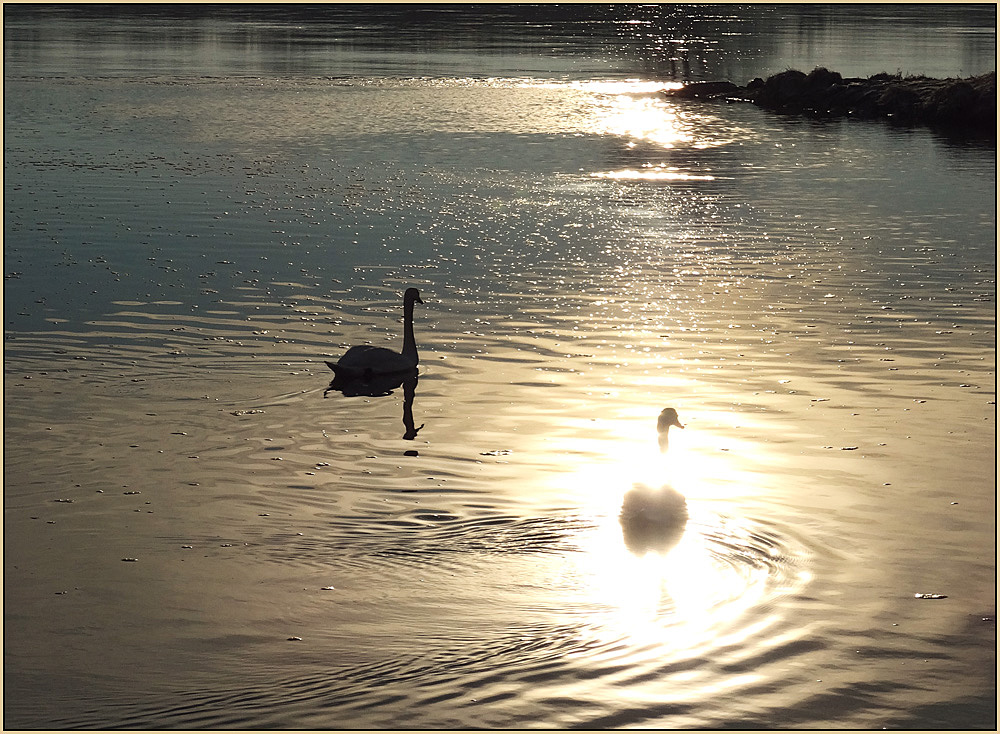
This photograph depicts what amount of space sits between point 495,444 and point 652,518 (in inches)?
109

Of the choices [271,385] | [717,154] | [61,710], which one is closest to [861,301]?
[271,385]

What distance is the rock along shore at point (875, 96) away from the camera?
4869 cm

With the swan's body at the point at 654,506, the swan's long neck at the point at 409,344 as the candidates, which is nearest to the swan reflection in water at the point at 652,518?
the swan's body at the point at 654,506

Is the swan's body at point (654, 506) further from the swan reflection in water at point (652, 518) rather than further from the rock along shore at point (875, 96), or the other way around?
the rock along shore at point (875, 96)

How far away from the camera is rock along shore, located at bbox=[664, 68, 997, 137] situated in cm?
4869

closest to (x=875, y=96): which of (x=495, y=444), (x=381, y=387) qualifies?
(x=381, y=387)

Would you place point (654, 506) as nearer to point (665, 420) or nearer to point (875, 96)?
point (665, 420)

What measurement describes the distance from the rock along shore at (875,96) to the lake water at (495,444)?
521 inches

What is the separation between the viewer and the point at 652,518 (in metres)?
12.7

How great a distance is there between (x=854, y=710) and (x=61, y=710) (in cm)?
529

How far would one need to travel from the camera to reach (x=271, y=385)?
1702cm

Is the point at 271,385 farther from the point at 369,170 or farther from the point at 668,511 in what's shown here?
the point at 369,170

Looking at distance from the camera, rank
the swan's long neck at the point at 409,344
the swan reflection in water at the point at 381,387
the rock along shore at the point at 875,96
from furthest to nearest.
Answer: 1. the rock along shore at the point at 875,96
2. the swan's long neck at the point at 409,344
3. the swan reflection in water at the point at 381,387

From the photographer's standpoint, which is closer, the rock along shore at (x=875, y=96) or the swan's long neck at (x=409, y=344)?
the swan's long neck at (x=409, y=344)
